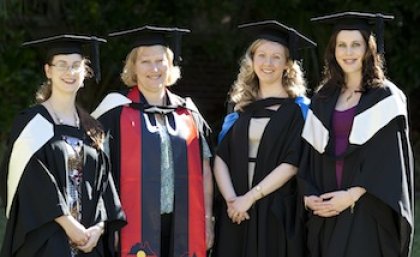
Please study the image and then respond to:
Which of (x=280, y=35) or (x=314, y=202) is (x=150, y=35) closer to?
(x=280, y=35)

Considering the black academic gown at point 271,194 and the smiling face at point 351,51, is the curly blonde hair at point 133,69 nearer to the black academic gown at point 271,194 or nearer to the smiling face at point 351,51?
the black academic gown at point 271,194

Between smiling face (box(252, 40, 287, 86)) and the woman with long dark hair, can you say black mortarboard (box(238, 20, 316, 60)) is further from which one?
the woman with long dark hair

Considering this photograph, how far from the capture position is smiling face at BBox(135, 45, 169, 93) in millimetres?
5113

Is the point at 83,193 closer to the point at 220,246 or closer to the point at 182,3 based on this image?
the point at 220,246

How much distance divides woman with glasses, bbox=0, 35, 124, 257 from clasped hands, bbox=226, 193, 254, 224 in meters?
0.65

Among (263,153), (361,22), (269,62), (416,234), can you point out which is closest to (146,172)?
(263,153)

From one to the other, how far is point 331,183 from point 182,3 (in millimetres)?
5069

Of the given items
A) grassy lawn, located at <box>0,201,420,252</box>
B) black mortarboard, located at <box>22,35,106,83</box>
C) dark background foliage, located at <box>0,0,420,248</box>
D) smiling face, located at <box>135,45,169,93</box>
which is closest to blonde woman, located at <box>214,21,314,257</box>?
smiling face, located at <box>135,45,169,93</box>

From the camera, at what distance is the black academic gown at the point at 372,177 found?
478 centimetres

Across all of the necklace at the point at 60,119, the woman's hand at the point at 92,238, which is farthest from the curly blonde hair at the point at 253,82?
the woman's hand at the point at 92,238

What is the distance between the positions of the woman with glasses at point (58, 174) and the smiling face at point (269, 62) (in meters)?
0.98

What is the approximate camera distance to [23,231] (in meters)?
4.63

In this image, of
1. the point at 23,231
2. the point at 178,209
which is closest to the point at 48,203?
the point at 23,231

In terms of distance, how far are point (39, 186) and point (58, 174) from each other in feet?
0.36
